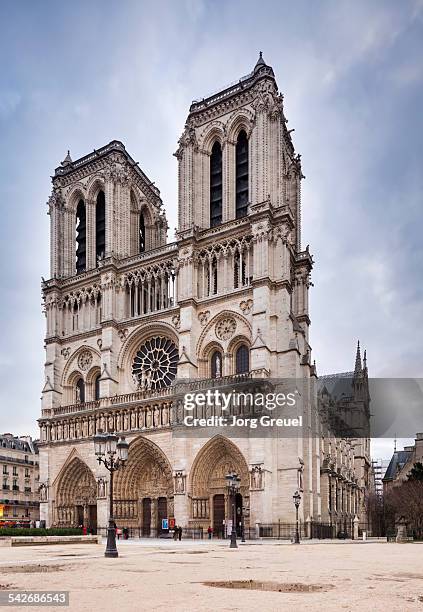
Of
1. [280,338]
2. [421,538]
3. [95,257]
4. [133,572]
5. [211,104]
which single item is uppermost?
[211,104]

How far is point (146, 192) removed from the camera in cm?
5697

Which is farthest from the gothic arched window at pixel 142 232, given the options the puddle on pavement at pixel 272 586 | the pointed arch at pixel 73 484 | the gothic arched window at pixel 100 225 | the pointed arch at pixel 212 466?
the puddle on pavement at pixel 272 586

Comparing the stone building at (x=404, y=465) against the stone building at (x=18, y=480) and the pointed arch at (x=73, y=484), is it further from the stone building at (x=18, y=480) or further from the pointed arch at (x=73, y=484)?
the pointed arch at (x=73, y=484)

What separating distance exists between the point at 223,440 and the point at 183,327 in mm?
7964

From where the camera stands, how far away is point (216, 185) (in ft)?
159

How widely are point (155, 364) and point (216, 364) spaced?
17.1 feet

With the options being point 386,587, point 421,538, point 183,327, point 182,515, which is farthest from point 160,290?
point 386,587

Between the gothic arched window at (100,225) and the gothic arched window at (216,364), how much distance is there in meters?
13.5

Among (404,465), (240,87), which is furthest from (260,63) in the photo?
(404,465)

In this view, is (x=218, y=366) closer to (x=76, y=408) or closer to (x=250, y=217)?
(x=250, y=217)

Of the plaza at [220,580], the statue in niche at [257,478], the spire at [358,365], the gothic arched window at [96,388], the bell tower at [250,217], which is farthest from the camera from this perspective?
the spire at [358,365]

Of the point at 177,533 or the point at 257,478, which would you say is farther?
the point at 177,533

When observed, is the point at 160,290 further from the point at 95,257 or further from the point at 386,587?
the point at 386,587

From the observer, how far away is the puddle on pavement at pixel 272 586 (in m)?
10.9
